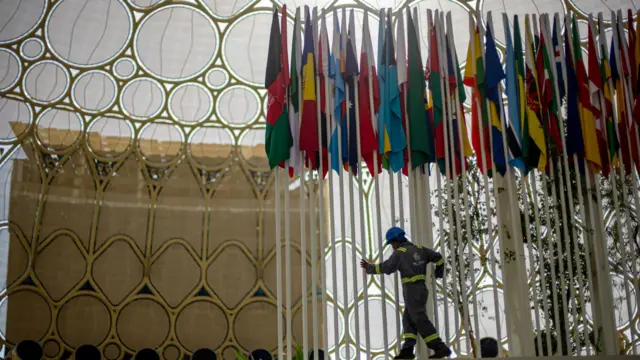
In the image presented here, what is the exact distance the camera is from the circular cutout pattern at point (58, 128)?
1246cm

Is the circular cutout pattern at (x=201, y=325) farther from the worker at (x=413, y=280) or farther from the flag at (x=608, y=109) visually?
the flag at (x=608, y=109)

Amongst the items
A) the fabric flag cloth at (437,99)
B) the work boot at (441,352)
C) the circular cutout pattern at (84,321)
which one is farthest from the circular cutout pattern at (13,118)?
the work boot at (441,352)

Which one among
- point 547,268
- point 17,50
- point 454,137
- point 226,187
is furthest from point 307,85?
point 17,50

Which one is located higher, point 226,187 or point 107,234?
point 226,187

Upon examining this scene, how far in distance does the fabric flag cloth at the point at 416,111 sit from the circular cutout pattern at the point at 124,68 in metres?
7.10

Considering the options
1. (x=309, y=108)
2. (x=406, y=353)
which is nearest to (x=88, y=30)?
(x=309, y=108)

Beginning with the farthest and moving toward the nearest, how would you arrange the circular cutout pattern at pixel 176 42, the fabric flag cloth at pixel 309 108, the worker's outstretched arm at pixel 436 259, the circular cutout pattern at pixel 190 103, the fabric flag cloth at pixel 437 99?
the circular cutout pattern at pixel 176 42
the circular cutout pattern at pixel 190 103
the fabric flag cloth at pixel 437 99
the fabric flag cloth at pixel 309 108
the worker's outstretched arm at pixel 436 259

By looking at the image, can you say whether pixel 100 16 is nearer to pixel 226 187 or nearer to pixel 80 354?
pixel 226 187

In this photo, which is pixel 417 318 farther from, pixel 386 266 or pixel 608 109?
pixel 608 109

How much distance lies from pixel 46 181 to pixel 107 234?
1485mm

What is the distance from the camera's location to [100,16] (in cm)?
1325

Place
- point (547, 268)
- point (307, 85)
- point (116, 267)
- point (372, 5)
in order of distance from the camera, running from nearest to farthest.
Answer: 1. point (307, 85)
2. point (547, 268)
3. point (116, 267)
4. point (372, 5)

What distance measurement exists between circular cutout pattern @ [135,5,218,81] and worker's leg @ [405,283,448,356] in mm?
8082

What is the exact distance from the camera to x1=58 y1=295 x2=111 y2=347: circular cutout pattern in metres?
11.7
